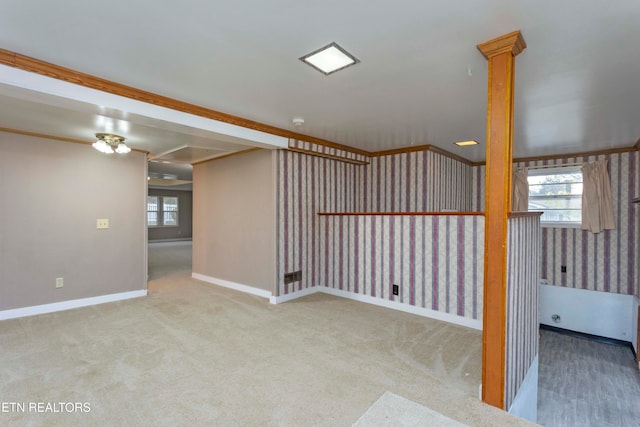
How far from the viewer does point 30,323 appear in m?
3.39

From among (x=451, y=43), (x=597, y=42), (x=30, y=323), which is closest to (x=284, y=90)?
(x=451, y=43)

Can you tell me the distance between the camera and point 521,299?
2332 mm

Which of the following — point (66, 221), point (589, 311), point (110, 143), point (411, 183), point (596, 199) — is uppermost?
point (110, 143)

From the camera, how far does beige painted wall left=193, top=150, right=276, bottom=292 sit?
437cm

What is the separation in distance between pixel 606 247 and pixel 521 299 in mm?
4376

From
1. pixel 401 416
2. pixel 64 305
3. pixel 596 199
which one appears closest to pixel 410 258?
pixel 401 416

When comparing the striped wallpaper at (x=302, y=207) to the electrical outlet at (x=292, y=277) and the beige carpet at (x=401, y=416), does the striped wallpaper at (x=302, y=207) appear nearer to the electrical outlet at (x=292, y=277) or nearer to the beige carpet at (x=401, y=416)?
the electrical outlet at (x=292, y=277)

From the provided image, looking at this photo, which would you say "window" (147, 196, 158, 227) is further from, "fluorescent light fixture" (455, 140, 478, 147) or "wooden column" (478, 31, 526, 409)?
"wooden column" (478, 31, 526, 409)

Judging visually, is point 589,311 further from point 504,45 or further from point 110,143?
point 110,143

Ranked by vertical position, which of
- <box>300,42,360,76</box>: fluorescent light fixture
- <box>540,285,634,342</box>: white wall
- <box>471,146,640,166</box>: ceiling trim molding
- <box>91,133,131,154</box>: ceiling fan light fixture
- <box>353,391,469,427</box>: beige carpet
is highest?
<box>300,42,360,76</box>: fluorescent light fixture

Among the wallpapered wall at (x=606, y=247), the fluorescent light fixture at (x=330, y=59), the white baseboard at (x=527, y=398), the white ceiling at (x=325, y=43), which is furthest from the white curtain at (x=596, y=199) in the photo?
the fluorescent light fixture at (x=330, y=59)

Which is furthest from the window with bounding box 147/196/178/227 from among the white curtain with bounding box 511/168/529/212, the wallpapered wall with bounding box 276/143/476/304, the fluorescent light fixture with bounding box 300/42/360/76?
the white curtain with bounding box 511/168/529/212

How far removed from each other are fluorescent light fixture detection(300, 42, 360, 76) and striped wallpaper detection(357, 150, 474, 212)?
3.19 m

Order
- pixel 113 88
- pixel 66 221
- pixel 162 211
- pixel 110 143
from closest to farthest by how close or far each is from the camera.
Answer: pixel 113 88 < pixel 110 143 < pixel 66 221 < pixel 162 211
